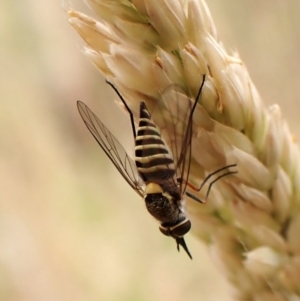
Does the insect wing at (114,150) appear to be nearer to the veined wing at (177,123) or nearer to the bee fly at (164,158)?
the bee fly at (164,158)

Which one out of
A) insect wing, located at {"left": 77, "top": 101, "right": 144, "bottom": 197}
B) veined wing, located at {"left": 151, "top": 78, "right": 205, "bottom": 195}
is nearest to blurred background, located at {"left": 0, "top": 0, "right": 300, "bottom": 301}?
insect wing, located at {"left": 77, "top": 101, "right": 144, "bottom": 197}

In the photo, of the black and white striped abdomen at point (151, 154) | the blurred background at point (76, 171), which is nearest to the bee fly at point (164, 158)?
the black and white striped abdomen at point (151, 154)

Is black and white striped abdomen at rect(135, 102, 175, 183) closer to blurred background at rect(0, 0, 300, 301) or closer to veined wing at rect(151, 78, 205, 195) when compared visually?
veined wing at rect(151, 78, 205, 195)

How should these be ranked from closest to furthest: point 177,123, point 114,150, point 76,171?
1. point 177,123
2. point 114,150
3. point 76,171

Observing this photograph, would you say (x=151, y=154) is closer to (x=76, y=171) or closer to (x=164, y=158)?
(x=164, y=158)

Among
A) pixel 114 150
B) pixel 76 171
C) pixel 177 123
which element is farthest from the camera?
pixel 76 171

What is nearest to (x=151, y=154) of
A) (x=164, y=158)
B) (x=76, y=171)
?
(x=164, y=158)

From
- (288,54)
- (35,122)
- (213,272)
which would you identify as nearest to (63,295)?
(213,272)
